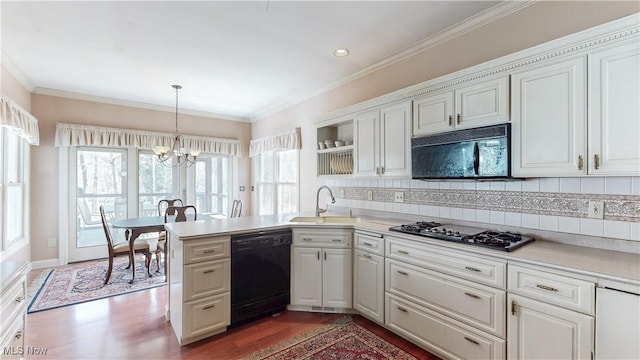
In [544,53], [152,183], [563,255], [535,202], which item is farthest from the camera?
[152,183]

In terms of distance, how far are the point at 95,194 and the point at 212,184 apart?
1.94 metres

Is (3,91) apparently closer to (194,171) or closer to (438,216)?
(194,171)

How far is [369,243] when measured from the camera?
8.66 feet


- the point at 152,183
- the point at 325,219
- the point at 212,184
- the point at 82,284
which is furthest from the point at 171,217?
the point at 325,219

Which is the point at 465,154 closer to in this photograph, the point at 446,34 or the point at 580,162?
the point at 580,162

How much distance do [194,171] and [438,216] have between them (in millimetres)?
4720

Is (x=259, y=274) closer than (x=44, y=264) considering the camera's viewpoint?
Yes

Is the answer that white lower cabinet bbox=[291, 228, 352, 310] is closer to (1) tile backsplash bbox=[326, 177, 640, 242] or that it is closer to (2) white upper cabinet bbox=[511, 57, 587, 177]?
(1) tile backsplash bbox=[326, 177, 640, 242]

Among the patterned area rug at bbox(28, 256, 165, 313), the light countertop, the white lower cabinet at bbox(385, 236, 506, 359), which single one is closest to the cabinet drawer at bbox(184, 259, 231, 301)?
the light countertop

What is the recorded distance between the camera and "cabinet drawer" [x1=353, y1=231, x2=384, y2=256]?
8.32 feet

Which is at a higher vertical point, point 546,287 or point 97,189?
point 97,189

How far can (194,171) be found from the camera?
18.7ft

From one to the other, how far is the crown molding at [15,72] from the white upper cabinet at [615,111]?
5359mm

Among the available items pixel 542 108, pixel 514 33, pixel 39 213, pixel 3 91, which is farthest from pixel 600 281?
pixel 39 213
